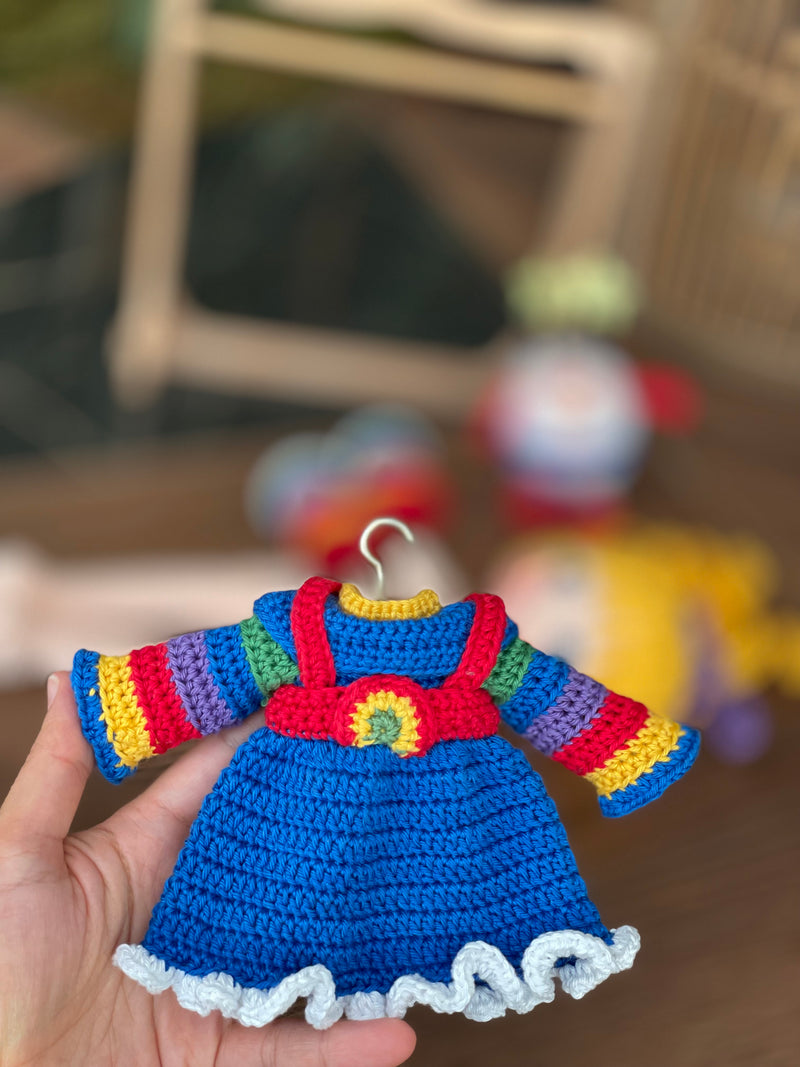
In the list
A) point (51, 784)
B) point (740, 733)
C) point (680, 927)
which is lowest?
point (740, 733)

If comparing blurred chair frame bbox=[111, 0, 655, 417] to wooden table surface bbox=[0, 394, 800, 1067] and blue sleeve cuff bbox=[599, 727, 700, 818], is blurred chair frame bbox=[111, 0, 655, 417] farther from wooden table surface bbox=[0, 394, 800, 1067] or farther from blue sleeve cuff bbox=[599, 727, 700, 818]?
blue sleeve cuff bbox=[599, 727, 700, 818]

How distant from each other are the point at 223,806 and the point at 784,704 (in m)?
0.80

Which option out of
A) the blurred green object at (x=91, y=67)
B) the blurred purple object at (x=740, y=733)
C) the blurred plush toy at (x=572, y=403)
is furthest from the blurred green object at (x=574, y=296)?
the blurred green object at (x=91, y=67)

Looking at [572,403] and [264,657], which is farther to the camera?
[572,403]

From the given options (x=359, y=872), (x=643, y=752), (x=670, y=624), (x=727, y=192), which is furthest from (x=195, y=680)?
(x=727, y=192)

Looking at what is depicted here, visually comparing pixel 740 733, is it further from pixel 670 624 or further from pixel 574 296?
pixel 574 296

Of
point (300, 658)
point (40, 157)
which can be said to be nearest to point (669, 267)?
point (40, 157)

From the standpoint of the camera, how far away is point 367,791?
1.72ft

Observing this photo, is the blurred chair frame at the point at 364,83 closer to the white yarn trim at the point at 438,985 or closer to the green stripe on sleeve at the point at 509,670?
the green stripe on sleeve at the point at 509,670

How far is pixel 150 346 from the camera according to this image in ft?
5.29

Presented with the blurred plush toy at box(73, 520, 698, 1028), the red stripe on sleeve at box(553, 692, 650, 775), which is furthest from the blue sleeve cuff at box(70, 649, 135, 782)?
the red stripe on sleeve at box(553, 692, 650, 775)

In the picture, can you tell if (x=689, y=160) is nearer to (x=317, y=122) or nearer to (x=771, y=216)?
(x=771, y=216)

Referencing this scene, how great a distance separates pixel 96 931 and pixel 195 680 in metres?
0.15

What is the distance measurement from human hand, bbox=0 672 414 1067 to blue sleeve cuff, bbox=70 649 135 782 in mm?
24
